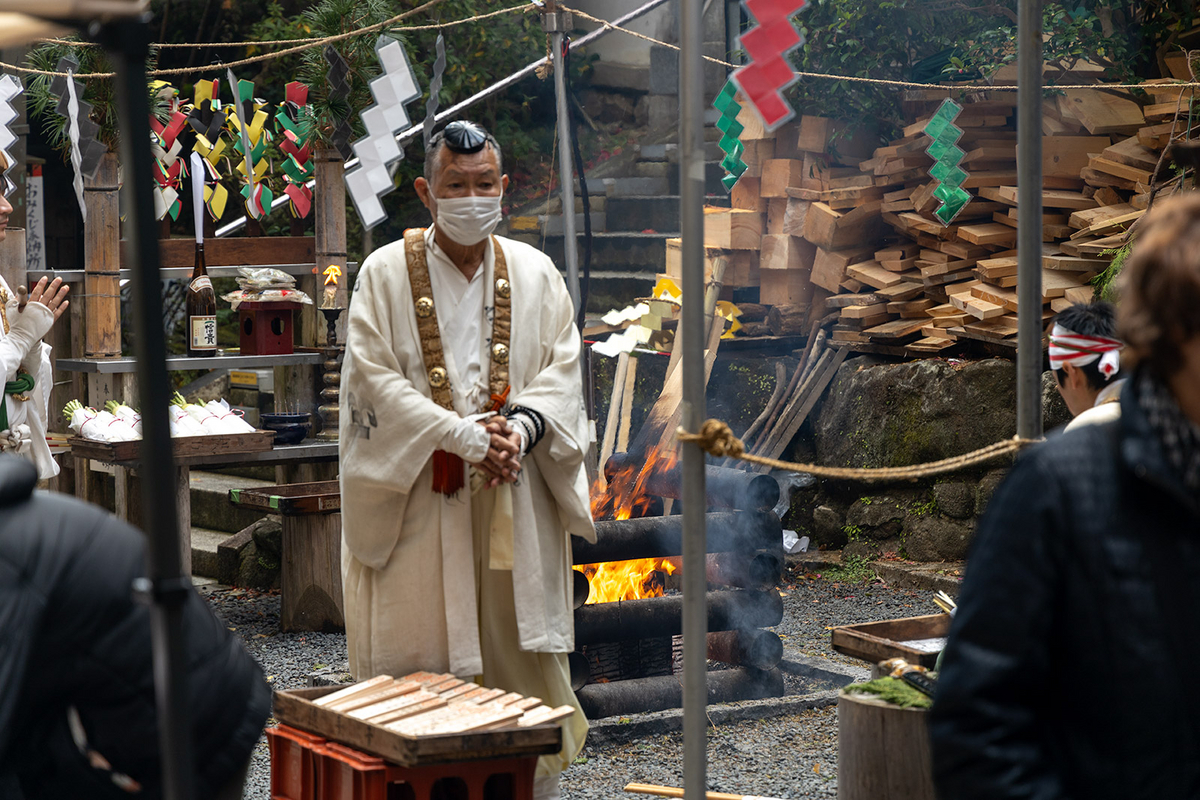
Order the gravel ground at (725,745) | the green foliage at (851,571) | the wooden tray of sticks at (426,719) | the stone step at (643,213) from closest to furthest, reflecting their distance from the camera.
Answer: the wooden tray of sticks at (426,719) < the gravel ground at (725,745) < the green foliage at (851,571) < the stone step at (643,213)

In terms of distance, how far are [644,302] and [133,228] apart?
584 centimetres

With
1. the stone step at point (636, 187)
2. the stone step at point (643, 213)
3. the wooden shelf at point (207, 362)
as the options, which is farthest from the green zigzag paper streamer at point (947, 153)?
the stone step at point (636, 187)

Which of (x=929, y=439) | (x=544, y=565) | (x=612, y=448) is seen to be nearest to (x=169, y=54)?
(x=612, y=448)

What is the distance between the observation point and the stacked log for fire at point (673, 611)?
5281 mm

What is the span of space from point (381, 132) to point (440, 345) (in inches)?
94.6

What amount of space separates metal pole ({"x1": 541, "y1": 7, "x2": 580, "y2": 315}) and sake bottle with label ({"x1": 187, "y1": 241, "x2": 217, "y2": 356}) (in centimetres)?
230

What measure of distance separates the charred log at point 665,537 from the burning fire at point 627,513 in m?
0.44

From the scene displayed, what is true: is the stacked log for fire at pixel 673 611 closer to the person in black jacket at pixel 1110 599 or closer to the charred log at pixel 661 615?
the charred log at pixel 661 615

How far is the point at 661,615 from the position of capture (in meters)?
5.39

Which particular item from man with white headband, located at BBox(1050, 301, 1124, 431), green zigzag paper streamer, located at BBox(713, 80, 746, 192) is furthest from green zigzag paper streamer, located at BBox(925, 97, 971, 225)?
man with white headband, located at BBox(1050, 301, 1124, 431)

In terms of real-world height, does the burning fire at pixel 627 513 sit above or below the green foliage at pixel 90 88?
below

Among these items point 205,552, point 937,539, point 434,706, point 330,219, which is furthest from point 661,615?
point 205,552

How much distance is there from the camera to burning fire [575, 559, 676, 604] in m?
5.92

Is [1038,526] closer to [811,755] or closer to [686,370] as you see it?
[686,370]
